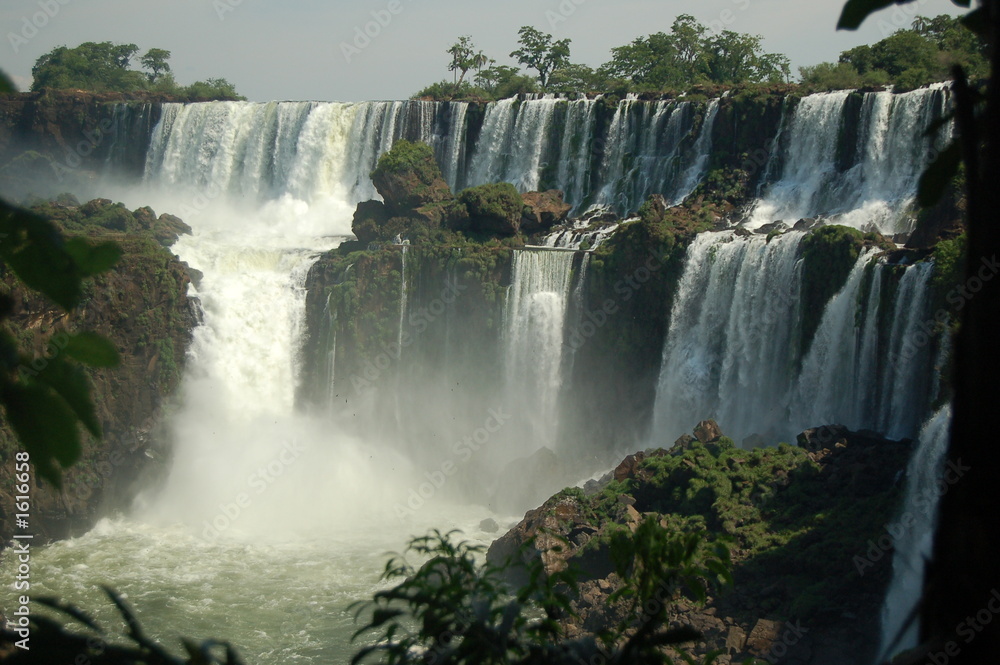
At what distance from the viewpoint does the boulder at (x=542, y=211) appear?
1054 inches

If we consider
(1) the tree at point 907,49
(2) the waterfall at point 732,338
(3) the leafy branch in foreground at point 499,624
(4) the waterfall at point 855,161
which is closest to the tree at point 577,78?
(1) the tree at point 907,49

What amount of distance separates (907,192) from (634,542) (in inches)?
893

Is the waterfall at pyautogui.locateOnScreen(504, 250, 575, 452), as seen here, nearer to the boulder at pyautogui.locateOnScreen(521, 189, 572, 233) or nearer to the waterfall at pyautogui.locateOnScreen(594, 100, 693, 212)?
the boulder at pyautogui.locateOnScreen(521, 189, 572, 233)

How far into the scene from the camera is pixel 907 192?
74.7 feet

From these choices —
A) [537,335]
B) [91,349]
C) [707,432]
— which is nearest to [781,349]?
[707,432]

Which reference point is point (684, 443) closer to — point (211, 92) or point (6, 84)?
point (6, 84)

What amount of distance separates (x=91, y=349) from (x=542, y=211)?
25.9 metres

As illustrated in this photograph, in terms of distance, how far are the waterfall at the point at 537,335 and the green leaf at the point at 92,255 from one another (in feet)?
73.4

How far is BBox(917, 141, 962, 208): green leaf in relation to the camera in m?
1.49

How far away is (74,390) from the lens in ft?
4.15

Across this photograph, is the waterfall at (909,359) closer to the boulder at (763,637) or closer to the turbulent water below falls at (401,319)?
the turbulent water below falls at (401,319)

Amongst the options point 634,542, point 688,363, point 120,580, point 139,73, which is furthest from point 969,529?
point 139,73

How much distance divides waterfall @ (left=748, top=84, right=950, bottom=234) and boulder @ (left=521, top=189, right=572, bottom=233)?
221 inches

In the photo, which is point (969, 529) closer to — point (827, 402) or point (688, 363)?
point (827, 402)
